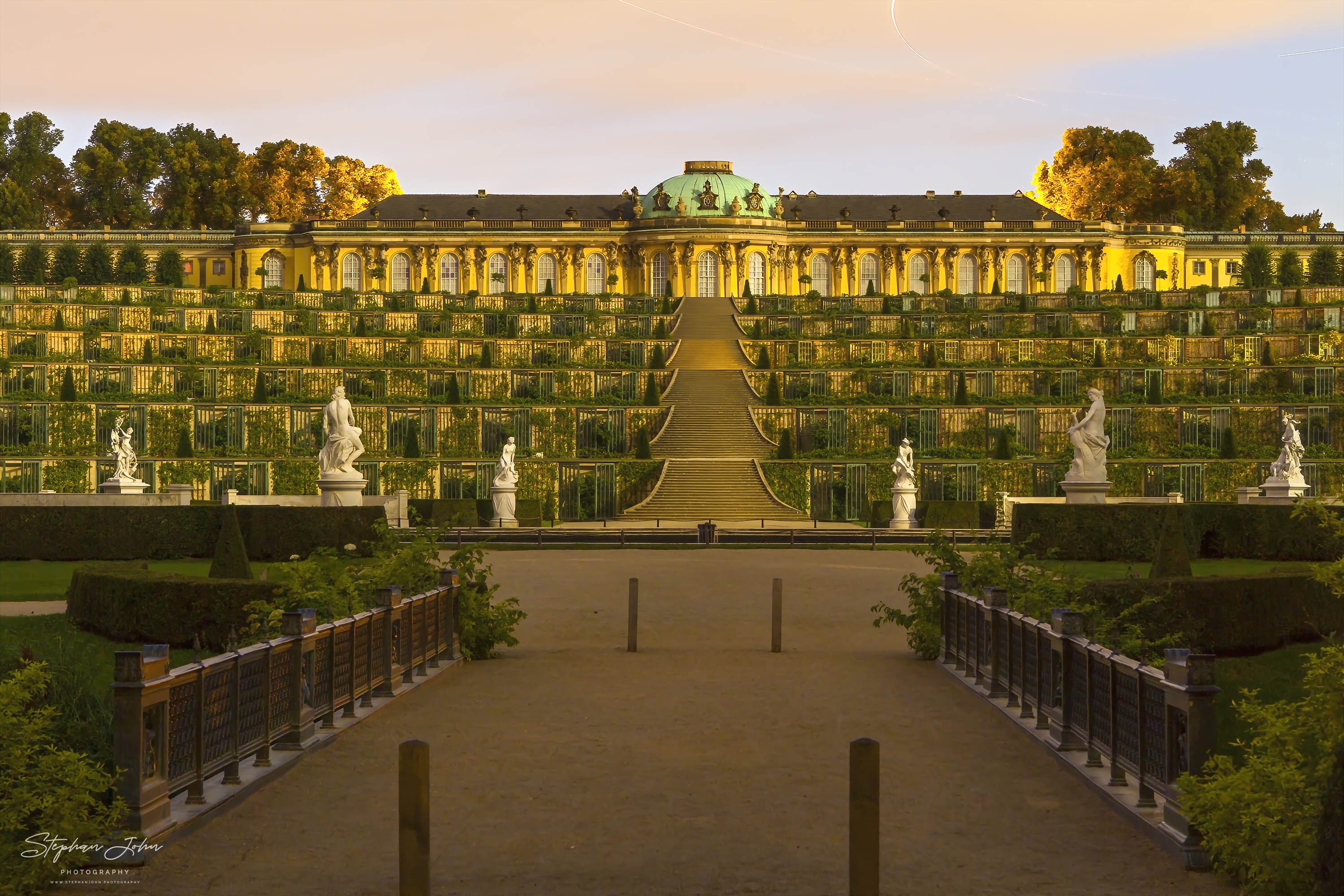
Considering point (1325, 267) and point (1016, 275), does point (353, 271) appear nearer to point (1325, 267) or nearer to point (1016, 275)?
point (1016, 275)

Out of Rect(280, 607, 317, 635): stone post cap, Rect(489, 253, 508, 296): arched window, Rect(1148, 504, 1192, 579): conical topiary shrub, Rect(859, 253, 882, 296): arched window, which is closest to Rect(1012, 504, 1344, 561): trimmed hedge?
Rect(1148, 504, 1192, 579): conical topiary shrub

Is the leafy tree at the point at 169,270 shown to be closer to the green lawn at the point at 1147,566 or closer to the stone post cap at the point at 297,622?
the green lawn at the point at 1147,566

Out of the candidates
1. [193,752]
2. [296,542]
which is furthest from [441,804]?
[296,542]

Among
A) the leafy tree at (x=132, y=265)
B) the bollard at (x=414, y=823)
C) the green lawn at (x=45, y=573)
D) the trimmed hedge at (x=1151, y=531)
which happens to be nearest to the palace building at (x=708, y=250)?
the leafy tree at (x=132, y=265)

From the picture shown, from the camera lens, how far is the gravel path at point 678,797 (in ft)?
29.9

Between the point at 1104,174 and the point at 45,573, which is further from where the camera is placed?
the point at 1104,174

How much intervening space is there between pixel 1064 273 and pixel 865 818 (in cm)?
9755

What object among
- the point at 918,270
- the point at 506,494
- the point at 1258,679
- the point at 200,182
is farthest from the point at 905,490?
the point at 200,182

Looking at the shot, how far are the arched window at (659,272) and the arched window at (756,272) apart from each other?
4996mm

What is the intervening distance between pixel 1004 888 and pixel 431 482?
41.5m

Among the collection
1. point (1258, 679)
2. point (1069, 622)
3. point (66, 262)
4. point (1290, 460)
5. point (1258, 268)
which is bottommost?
point (1258, 679)

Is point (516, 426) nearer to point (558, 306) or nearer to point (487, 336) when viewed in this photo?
point (487, 336)

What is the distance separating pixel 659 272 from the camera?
10075 cm

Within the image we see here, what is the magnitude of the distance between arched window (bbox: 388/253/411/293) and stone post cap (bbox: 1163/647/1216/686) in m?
94.4
